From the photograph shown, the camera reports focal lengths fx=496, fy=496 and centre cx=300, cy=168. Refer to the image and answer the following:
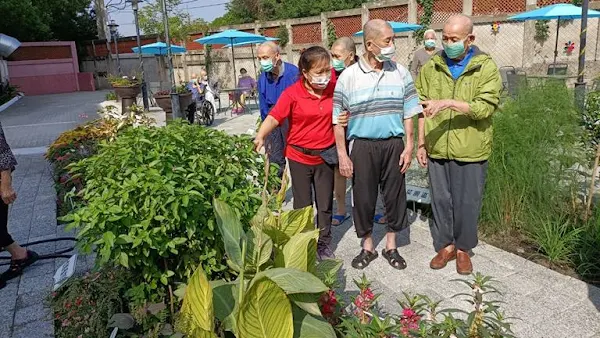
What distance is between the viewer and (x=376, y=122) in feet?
10.8

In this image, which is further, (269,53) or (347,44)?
(269,53)

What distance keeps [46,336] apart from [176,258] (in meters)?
0.93

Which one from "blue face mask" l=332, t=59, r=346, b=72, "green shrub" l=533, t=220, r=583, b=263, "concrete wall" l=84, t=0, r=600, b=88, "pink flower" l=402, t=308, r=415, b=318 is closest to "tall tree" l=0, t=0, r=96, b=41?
"concrete wall" l=84, t=0, r=600, b=88

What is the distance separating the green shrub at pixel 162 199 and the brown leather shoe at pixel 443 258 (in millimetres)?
1515

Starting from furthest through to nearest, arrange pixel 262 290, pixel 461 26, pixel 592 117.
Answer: pixel 592 117
pixel 461 26
pixel 262 290

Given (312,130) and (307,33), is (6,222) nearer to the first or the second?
(312,130)

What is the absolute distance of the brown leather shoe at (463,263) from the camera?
339 cm

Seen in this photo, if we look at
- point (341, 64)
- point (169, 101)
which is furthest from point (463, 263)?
point (169, 101)

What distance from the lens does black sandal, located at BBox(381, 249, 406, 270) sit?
355 centimetres

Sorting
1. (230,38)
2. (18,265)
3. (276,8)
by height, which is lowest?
(18,265)

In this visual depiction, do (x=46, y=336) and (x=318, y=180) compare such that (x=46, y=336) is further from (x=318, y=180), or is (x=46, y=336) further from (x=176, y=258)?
(x=318, y=180)

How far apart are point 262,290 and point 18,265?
9.64 feet

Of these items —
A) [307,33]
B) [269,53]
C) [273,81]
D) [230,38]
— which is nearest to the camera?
[269,53]

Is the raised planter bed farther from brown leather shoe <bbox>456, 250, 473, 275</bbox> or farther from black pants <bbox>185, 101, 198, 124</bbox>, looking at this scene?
brown leather shoe <bbox>456, 250, 473, 275</bbox>
